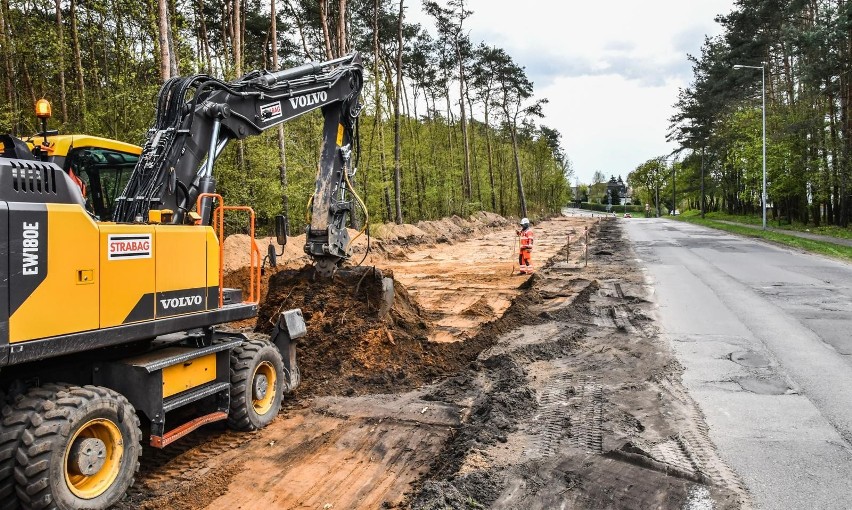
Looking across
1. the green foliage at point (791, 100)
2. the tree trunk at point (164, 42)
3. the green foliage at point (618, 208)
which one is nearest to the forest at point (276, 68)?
the tree trunk at point (164, 42)

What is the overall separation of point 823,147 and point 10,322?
3852 centimetres

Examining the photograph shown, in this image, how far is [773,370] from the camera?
729 centimetres

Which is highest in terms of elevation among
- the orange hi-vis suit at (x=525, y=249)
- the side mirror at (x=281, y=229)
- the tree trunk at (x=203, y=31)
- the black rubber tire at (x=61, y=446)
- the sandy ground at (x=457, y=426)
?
the tree trunk at (x=203, y=31)

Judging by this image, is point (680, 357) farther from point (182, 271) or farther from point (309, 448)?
point (182, 271)

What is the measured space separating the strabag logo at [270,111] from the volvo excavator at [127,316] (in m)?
0.02

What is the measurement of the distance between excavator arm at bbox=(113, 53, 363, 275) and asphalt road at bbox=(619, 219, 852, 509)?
536 cm

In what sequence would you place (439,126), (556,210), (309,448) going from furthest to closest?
(556,210)
(439,126)
(309,448)

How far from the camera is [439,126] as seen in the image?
47688mm

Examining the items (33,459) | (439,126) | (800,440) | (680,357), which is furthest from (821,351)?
(439,126)

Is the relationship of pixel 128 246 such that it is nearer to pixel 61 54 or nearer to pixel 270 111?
pixel 270 111

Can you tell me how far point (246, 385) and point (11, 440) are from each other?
86.1 inches

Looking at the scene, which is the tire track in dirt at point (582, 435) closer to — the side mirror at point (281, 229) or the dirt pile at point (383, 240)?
the side mirror at point (281, 229)

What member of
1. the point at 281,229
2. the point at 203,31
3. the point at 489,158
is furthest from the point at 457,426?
the point at 489,158

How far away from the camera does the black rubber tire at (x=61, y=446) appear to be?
3648 mm
